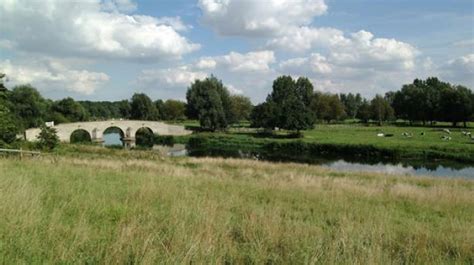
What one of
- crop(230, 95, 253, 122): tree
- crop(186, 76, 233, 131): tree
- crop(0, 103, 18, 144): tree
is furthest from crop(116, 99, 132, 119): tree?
crop(0, 103, 18, 144): tree

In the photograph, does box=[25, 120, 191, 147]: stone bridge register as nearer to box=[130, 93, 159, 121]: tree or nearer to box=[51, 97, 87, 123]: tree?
box=[51, 97, 87, 123]: tree

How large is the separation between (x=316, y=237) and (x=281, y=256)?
991 millimetres

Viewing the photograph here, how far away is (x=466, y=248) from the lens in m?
5.71

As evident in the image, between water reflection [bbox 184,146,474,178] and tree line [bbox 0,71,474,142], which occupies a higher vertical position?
tree line [bbox 0,71,474,142]

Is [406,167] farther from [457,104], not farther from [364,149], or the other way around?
[457,104]

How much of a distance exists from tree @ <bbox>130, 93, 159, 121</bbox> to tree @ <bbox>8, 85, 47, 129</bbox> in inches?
1751

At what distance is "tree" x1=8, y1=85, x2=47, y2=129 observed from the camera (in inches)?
3029

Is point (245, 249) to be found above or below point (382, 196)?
above

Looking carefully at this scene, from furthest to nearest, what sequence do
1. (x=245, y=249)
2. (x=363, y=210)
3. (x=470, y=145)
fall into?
(x=470, y=145) < (x=363, y=210) < (x=245, y=249)

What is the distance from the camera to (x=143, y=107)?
124 metres

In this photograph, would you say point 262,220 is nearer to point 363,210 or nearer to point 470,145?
point 363,210

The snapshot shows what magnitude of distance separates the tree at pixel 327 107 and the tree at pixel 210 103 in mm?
27153

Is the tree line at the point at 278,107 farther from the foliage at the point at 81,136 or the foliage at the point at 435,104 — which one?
the foliage at the point at 81,136

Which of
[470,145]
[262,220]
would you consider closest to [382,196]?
[262,220]
